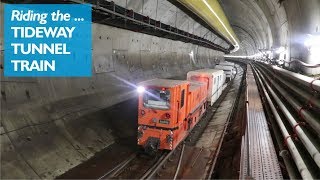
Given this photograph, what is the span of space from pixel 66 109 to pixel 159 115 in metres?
3.07

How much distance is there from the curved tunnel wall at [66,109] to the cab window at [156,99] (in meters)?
2.41

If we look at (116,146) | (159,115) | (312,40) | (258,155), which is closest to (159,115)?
(159,115)

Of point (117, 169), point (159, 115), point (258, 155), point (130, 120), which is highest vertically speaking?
point (159, 115)

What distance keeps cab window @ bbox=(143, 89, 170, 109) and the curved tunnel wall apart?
2414 mm

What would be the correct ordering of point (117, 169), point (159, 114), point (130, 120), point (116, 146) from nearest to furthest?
point (117, 169) → point (159, 114) → point (116, 146) → point (130, 120)

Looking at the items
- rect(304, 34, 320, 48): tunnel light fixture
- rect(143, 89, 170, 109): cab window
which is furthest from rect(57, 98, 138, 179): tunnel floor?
rect(304, 34, 320, 48): tunnel light fixture

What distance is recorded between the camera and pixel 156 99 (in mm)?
10453

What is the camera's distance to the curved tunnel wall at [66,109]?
8.30 metres

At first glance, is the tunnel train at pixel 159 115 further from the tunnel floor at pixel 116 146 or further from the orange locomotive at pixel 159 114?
the tunnel floor at pixel 116 146

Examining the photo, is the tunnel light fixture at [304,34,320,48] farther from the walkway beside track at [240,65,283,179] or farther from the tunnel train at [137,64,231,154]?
the tunnel train at [137,64,231,154]

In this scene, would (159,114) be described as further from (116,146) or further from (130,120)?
(130,120)

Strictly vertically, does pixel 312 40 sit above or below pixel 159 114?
above

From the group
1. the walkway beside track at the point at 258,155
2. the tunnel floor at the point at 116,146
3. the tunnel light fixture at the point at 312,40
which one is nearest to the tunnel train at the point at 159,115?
the tunnel floor at the point at 116,146

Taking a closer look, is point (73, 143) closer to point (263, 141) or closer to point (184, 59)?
point (263, 141)
